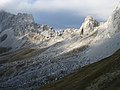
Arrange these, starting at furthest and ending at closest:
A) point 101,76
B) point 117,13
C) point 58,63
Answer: point 117,13 < point 58,63 < point 101,76

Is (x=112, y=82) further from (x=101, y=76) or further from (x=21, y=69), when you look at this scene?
(x=21, y=69)

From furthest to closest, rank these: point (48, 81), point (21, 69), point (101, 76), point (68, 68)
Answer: point (21, 69)
point (68, 68)
point (48, 81)
point (101, 76)

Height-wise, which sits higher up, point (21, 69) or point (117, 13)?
point (117, 13)

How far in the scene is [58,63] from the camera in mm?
156500

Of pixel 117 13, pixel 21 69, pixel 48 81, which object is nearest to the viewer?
pixel 48 81

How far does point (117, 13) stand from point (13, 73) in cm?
6264

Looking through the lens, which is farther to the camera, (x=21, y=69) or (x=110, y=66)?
(x=21, y=69)

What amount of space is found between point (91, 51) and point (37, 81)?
109 ft

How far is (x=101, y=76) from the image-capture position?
79625 millimetres

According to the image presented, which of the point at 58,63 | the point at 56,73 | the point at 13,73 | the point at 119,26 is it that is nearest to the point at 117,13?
the point at 119,26

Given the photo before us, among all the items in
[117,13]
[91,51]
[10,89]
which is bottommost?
[10,89]

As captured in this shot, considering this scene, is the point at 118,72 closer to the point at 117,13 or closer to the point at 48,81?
the point at 48,81

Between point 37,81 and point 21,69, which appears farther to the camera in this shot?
point 21,69

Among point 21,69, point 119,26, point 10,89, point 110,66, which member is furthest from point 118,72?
point 21,69
